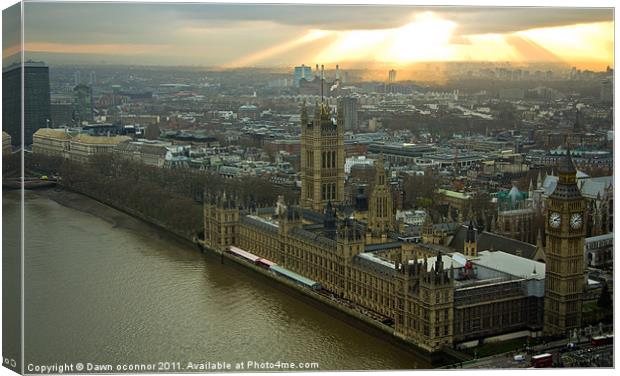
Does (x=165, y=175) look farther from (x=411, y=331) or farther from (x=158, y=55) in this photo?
(x=411, y=331)

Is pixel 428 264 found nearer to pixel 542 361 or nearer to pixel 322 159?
pixel 542 361

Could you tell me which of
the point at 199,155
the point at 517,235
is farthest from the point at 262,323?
the point at 199,155

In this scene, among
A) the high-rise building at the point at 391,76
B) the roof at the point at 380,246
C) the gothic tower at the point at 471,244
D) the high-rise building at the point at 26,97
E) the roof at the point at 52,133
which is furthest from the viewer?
the roof at the point at 52,133

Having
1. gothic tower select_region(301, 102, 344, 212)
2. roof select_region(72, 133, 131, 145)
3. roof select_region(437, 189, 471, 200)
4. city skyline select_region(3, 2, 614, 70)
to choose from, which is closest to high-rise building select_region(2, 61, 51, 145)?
city skyline select_region(3, 2, 614, 70)

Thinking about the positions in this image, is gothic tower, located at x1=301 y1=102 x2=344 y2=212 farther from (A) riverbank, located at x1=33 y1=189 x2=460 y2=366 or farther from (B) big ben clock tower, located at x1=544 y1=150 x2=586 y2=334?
(B) big ben clock tower, located at x1=544 y1=150 x2=586 y2=334

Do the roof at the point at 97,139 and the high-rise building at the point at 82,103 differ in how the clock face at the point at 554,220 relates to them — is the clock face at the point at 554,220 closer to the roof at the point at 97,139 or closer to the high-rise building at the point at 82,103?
the high-rise building at the point at 82,103

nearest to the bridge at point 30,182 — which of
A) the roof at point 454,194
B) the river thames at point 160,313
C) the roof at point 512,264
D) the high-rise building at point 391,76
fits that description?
the river thames at point 160,313

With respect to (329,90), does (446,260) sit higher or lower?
lower
